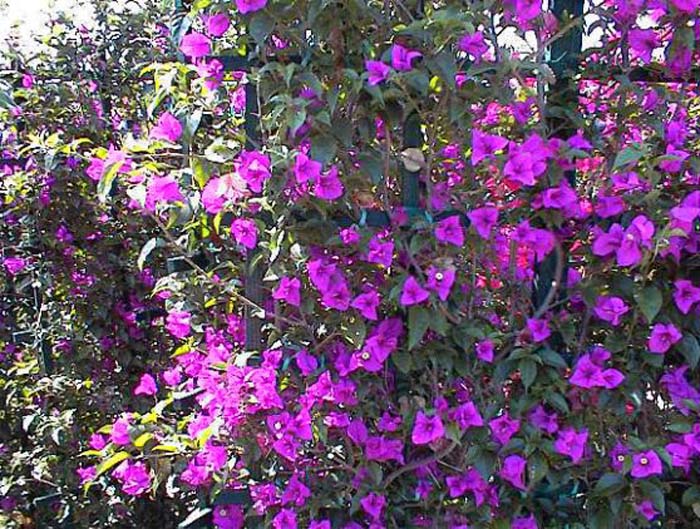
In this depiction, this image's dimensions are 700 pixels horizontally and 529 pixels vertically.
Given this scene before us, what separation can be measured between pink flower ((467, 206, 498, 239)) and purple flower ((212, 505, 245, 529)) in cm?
78

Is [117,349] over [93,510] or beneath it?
over

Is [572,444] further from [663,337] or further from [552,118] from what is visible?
[552,118]

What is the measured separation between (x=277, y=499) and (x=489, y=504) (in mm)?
411

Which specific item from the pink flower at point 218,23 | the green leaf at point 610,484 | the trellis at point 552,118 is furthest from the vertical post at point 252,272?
the green leaf at point 610,484

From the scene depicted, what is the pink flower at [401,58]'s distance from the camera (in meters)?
1.48

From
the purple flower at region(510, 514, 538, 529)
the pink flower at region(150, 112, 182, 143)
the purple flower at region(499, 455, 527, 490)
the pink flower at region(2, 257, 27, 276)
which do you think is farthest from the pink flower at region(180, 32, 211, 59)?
the pink flower at region(2, 257, 27, 276)

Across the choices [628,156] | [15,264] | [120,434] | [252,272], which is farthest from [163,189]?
[15,264]

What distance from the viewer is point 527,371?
161cm

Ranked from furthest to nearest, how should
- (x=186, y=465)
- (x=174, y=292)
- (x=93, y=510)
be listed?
(x=93, y=510) → (x=174, y=292) → (x=186, y=465)

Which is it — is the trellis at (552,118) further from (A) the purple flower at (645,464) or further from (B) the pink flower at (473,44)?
→ (A) the purple flower at (645,464)

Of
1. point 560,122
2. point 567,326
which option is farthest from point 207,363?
point 560,122

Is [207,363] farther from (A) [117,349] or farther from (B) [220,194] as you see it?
(A) [117,349]

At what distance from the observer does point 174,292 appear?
1.84 metres

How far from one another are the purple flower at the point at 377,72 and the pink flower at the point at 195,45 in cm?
34
